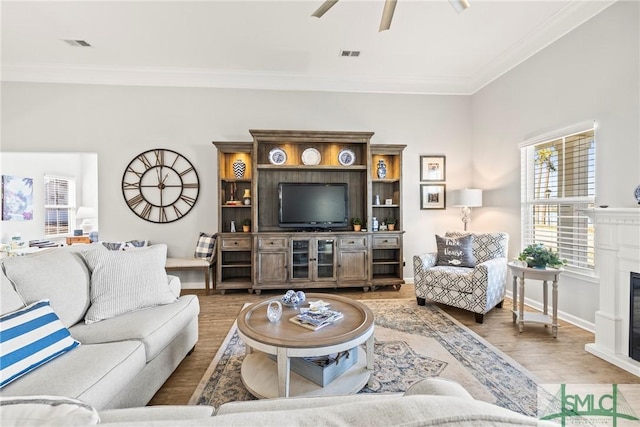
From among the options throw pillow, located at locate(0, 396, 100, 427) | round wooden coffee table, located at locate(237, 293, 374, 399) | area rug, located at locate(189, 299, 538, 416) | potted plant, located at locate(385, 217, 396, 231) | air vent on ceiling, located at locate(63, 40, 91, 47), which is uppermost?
air vent on ceiling, located at locate(63, 40, 91, 47)

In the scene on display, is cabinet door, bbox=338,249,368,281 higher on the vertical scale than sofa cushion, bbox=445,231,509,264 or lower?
lower

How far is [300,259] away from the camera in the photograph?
4059mm

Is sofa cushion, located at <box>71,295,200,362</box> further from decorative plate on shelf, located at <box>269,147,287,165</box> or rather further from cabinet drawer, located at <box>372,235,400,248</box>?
cabinet drawer, located at <box>372,235,400,248</box>

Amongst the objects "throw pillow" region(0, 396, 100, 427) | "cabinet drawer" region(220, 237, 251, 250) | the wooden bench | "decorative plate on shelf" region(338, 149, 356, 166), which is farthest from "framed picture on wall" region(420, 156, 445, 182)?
"throw pillow" region(0, 396, 100, 427)

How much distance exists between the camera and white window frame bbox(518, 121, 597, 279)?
284 centimetres

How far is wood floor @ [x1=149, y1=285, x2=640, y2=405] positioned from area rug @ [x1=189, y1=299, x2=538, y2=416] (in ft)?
0.33

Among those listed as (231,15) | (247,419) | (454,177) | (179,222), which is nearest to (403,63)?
(454,177)

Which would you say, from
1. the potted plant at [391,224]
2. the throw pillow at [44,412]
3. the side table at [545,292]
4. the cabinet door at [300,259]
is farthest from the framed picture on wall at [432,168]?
the throw pillow at [44,412]

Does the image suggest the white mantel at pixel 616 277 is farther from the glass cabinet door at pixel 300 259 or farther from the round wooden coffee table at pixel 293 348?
the glass cabinet door at pixel 300 259

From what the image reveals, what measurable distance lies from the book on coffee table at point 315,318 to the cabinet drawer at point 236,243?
7.16ft

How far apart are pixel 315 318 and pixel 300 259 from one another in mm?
2077

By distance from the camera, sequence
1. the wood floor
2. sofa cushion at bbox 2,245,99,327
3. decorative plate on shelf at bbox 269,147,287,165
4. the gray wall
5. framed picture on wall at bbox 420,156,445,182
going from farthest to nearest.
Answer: framed picture on wall at bbox 420,156,445,182 → decorative plate on shelf at bbox 269,147,287,165 → the gray wall → the wood floor → sofa cushion at bbox 2,245,99,327

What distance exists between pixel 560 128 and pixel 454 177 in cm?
168

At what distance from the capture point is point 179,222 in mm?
4348
